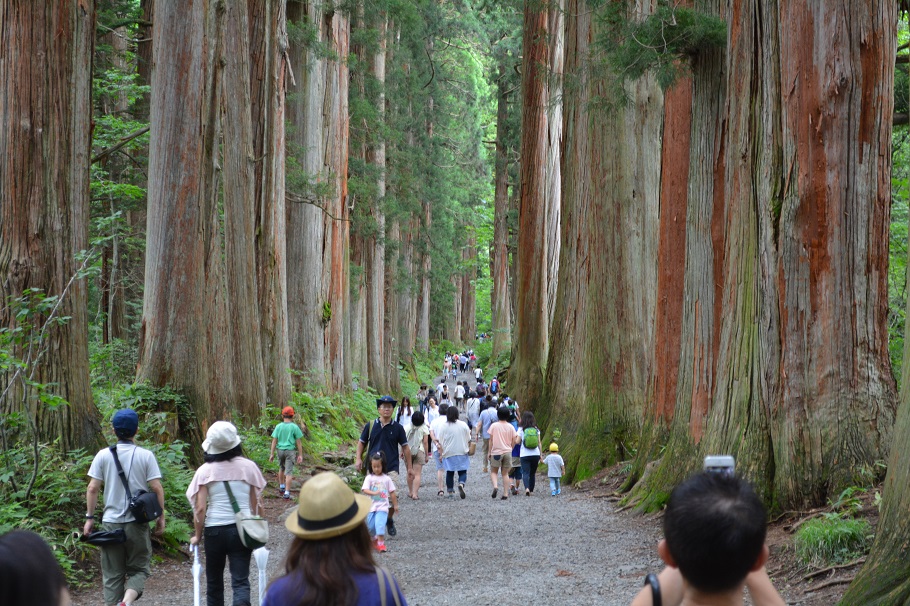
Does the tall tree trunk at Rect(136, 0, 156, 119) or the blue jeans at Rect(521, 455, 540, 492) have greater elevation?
the tall tree trunk at Rect(136, 0, 156, 119)

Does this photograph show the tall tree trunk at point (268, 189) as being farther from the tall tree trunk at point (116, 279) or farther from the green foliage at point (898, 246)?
the green foliage at point (898, 246)

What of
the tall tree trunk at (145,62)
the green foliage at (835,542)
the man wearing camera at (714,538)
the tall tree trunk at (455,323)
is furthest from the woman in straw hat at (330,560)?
the tall tree trunk at (455,323)

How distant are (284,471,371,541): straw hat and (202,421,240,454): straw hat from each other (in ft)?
10.9

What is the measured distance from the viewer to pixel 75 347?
9758 millimetres

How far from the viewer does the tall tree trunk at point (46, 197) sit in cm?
917

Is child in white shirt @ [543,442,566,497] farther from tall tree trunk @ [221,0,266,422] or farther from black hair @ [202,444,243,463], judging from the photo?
black hair @ [202,444,243,463]

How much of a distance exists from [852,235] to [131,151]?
18402mm

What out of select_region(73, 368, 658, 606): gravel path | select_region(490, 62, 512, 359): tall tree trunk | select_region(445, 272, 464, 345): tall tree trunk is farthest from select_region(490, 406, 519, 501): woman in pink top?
select_region(445, 272, 464, 345): tall tree trunk

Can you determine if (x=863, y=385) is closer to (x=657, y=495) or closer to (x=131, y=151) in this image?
(x=657, y=495)

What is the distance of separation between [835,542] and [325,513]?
5.11 metres

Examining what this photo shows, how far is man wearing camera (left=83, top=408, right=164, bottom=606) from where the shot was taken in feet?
21.9

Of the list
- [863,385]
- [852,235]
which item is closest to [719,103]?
[852,235]

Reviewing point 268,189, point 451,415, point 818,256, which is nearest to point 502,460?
point 451,415

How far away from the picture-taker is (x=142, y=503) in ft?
21.8
